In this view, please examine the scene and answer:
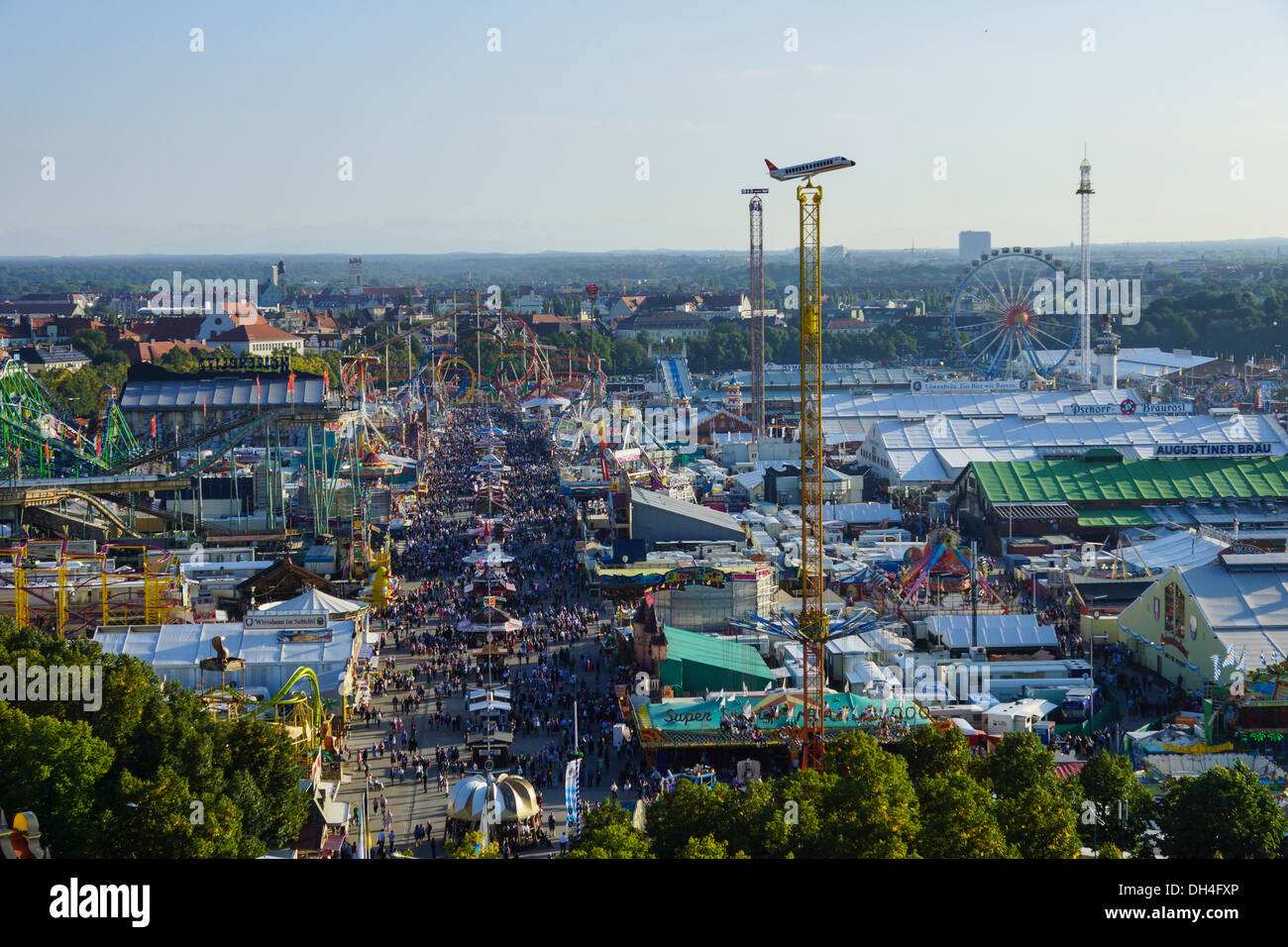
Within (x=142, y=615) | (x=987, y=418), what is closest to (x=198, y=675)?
(x=142, y=615)

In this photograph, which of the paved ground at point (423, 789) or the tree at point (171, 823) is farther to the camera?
the paved ground at point (423, 789)

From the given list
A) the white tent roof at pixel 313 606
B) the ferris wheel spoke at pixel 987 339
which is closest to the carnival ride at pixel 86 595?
the white tent roof at pixel 313 606

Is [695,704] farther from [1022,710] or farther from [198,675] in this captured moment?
[198,675]

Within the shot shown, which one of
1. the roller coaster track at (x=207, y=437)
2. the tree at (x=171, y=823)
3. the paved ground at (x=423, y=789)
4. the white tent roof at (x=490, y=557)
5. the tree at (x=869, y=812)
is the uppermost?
the roller coaster track at (x=207, y=437)

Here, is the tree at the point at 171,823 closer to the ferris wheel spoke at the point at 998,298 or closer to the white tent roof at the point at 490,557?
the white tent roof at the point at 490,557

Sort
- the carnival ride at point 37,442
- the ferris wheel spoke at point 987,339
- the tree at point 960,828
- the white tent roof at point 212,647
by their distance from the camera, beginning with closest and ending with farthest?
the tree at point 960,828, the white tent roof at point 212,647, the carnival ride at point 37,442, the ferris wheel spoke at point 987,339
